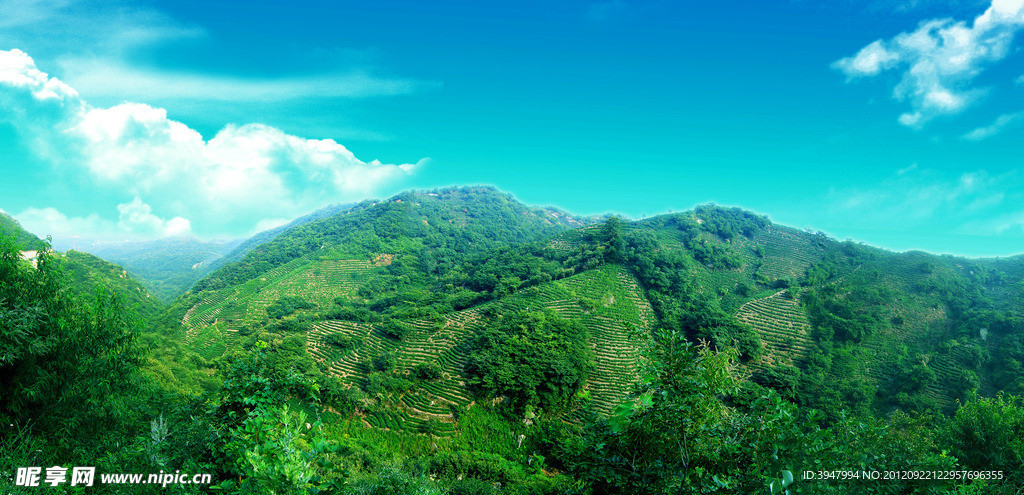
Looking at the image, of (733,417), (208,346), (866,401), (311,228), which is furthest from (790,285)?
(311,228)

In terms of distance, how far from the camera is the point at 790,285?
131ft

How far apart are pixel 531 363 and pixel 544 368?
1.07 metres

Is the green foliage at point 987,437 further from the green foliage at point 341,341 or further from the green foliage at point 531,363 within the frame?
the green foliage at point 341,341

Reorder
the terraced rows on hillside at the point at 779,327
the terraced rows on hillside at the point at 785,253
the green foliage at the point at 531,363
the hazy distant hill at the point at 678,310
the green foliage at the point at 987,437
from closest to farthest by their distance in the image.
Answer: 1. the green foliage at the point at 987,437
2. the green foliage at the point at 531,363
3. the hazy distant hill at the point at 678,310
4. the terraced rows on hillside at the point at 779,327
5. the terraced rows on hillside at the point at 785,253

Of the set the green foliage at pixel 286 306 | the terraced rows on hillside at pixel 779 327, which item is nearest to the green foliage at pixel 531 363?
the terraced rows on hillside at pixel 779 327

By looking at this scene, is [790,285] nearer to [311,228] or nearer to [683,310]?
[683,310]

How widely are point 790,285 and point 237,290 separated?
252ft

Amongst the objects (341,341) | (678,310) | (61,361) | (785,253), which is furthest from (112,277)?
(785,253)

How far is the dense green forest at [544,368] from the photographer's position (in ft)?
16.1

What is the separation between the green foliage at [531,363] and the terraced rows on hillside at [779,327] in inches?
657

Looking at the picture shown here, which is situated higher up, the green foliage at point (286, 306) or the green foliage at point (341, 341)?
the green foliage at point (286, 306)

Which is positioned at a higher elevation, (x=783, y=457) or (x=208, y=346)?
(x=783, y=457)

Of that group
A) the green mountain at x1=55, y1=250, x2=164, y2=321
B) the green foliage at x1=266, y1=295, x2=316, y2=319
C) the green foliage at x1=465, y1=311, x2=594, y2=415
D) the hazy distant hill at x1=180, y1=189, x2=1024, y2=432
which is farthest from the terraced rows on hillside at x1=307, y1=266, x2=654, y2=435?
the green mountain at x1=55, y1=250, x2=164, y2=321

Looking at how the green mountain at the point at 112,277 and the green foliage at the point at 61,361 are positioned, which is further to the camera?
the green mountain at the point at 112,277
